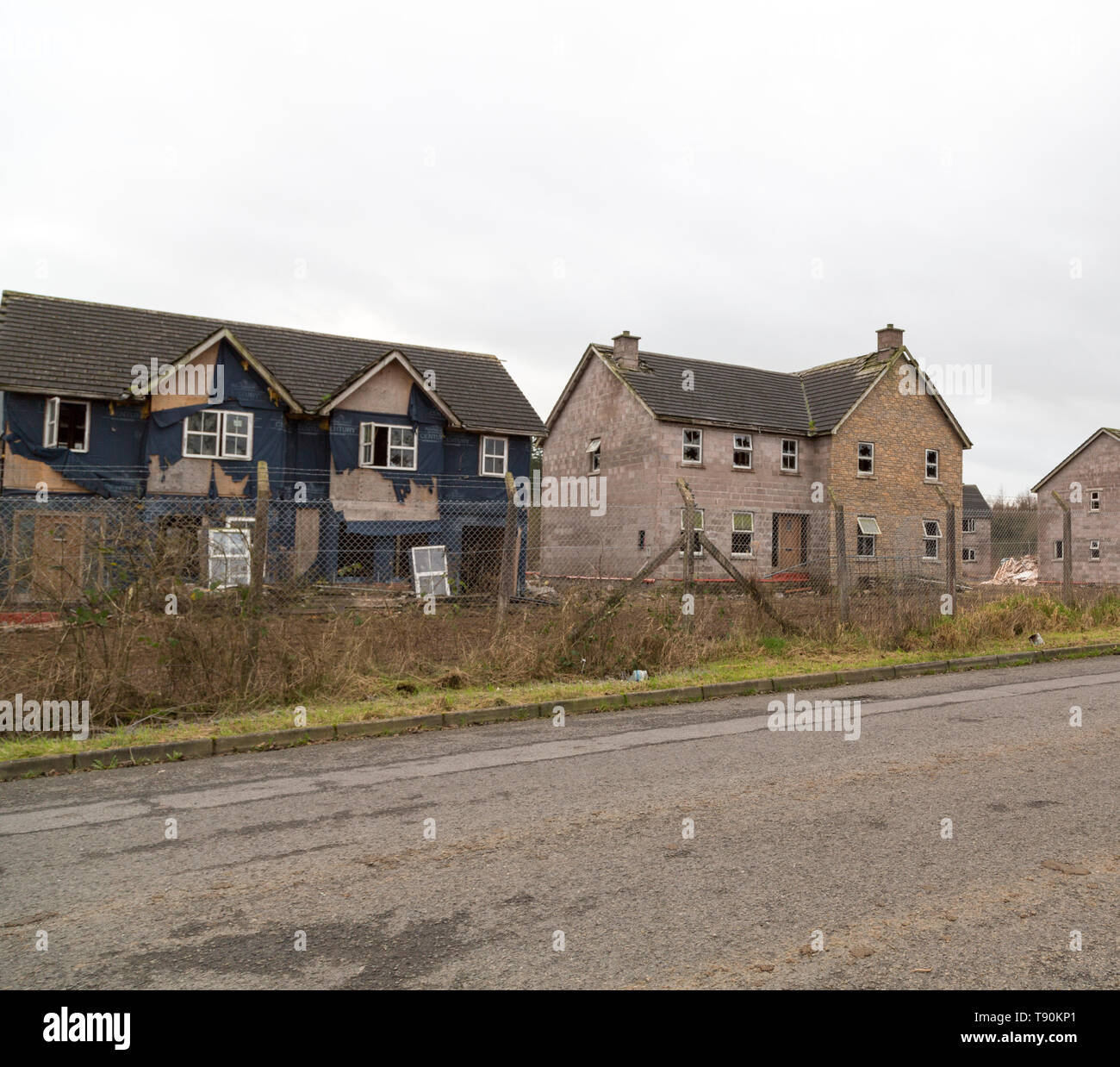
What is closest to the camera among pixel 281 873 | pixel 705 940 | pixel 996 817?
pixel 705 940

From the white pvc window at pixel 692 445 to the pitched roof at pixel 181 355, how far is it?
560 centimetres

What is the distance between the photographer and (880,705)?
9555 millimetres

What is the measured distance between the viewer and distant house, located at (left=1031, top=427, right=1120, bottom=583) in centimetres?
4119

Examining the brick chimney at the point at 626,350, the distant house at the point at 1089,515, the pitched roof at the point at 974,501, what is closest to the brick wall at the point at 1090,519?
the distant house at the point at 1089,515

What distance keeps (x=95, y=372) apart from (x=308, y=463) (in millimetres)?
5971

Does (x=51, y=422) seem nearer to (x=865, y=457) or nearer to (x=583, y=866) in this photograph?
(x=583, y=866)

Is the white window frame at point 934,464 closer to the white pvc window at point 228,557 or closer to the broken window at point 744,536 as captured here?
the broken window at point 744,536

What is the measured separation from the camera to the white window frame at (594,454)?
3562 centimetres

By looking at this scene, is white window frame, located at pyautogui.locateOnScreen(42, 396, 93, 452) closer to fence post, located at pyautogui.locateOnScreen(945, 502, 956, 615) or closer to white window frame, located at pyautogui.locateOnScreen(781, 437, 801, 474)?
fence post, located at pyautogui.locateOnScreen(945, 502, 956, 615)

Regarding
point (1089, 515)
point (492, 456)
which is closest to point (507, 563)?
point (492, 456)

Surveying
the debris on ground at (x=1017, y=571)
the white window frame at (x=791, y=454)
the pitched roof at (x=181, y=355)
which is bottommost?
the debris on ground at (x=1017, y=571)

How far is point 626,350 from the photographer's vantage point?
3419 cm
